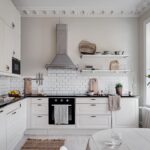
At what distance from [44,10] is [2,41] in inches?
74.4

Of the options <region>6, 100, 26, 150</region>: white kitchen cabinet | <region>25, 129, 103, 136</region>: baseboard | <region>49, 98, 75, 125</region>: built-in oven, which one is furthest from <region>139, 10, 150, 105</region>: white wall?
<region>6, 100, 26, 150</region>: white kitchen cabinet

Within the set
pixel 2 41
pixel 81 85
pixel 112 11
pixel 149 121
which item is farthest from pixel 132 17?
pixel 2 41

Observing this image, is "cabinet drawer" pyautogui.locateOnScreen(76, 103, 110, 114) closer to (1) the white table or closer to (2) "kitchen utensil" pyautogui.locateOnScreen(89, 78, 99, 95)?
(2) "kitchen utensil" pyautogui.locateOnScreen(89, 78, 99, 95)

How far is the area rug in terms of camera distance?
3838mm

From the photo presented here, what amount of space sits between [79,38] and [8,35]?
198 centimetres

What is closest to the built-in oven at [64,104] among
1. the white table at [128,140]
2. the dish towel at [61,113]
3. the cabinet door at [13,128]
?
the dish towel at [61,113]

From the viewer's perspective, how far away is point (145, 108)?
4742mm

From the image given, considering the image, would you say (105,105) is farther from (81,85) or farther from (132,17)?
(132,17)

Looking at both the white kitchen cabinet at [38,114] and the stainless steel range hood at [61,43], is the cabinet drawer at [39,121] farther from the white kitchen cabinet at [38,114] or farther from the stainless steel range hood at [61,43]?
the stainless steel range hood at [61,43]

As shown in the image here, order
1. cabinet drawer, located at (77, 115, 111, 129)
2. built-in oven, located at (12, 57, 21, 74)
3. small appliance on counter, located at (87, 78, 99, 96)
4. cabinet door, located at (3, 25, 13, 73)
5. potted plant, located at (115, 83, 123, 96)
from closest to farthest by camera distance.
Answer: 1. cabinet door, located at (3, 25, 13, 73)
2. built-in oven, located at (12, 57, 21, 74)
3. cabinet drawer, located at (77, 115, 111, 129)
4. potted plant, located at (115, 83, 123, 96)
5. small appliance on counter, located at (87, 78, 99, 96)

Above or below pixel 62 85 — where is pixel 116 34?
above

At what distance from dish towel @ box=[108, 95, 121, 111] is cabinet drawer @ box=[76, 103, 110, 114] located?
0.10 meters

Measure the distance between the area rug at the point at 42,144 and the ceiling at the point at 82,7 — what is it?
299 centimetres

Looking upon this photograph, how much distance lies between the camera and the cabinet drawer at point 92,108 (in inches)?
186
